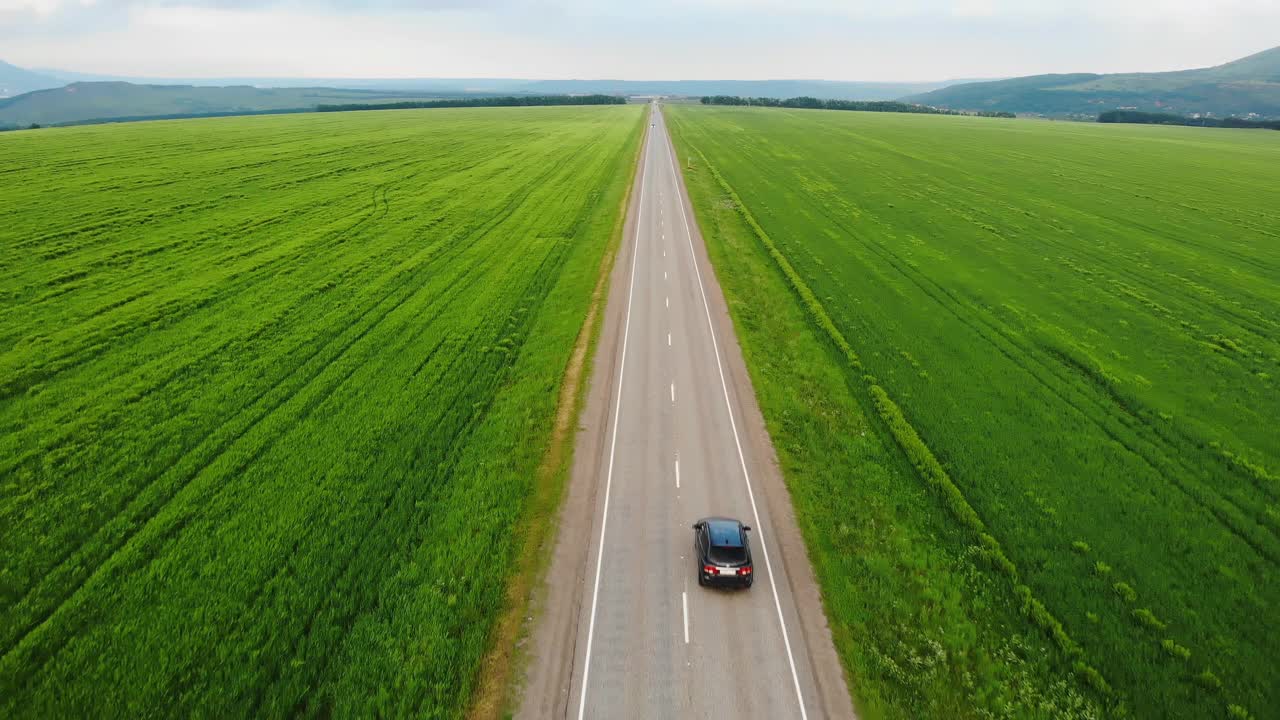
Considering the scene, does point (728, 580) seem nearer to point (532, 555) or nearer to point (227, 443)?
point (532, 555)

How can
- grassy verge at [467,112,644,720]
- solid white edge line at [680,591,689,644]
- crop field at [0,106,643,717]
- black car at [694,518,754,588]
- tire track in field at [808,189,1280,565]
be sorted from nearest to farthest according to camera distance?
grassy verge at [467,112,644,720] < crop field at [0,106,643,717] < solid white edge line at [680,591,689,644] < black car at [694,518,754,588] < tire track in field at [808,189,1280,565]

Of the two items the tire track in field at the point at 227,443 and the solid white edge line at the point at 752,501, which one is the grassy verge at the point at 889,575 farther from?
the tire track in field at the point at 227,443

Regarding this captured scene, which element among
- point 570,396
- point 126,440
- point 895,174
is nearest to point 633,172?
point 895,174

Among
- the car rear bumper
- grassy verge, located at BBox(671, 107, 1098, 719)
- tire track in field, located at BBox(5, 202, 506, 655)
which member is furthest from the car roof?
tire track in field, located at BBox(5, 202, 506, 655)

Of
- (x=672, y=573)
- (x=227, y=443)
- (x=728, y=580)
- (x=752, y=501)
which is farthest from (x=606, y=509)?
(x=227, y=443)

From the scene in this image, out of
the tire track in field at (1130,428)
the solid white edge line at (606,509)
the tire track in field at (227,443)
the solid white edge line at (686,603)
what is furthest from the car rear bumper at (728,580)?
the tire track in field at (227,443)

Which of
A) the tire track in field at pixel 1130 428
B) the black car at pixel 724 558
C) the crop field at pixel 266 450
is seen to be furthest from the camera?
the tire track in field at pixel 1130 428

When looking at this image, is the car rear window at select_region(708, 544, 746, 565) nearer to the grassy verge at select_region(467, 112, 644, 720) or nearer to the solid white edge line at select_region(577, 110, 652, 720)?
the solid white edge line at select_region(577, 110, 652, 720)
